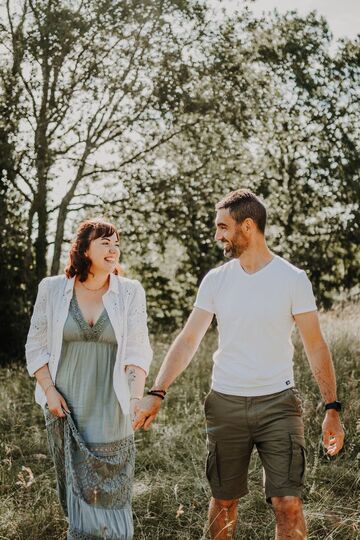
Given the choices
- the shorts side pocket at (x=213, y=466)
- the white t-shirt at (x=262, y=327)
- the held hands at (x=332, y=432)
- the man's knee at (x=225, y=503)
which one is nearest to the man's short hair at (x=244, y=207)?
the white t-shirt at (x=262, y=327)

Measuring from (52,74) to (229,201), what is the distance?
345 inches

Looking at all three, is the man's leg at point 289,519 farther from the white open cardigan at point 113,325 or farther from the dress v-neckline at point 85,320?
the dress v-neckline at point 85,320

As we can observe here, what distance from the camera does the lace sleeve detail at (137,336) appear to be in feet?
12.4

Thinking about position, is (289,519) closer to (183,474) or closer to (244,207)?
(244,207)

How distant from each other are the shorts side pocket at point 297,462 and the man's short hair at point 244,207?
1089mm

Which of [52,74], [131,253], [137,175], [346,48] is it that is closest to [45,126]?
[52,74]

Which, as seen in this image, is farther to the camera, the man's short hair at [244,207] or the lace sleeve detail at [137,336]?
the lace sleeve detail at [137,336]

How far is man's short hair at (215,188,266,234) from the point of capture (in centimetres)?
365

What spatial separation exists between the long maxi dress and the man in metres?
0.27

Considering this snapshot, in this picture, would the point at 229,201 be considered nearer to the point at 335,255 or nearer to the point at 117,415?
the point at 117,415

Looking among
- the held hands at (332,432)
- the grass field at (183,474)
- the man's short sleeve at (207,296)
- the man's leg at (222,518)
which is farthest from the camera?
the grass field at (183,474)

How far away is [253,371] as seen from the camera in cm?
352

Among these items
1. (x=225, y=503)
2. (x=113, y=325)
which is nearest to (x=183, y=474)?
(x=225, y=503)

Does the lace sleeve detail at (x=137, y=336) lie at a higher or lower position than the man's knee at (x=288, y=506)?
higher
